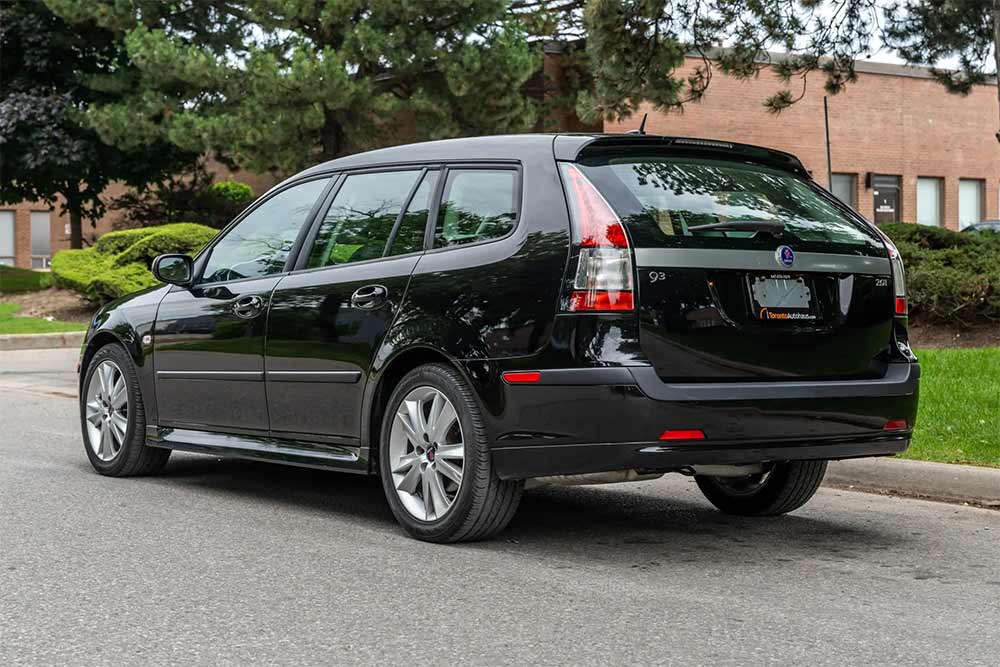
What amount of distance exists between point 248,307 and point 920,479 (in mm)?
3582

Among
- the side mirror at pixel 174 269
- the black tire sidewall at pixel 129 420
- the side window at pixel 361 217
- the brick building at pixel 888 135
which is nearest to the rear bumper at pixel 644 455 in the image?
the side window at pixel 361 217

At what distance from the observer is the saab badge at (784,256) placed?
18.1ft

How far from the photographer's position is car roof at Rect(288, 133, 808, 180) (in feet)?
18.8

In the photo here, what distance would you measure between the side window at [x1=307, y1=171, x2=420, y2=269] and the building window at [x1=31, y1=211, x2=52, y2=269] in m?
58.6

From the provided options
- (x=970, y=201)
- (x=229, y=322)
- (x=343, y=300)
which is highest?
(x=970, y=201)

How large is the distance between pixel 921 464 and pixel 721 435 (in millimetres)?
2469

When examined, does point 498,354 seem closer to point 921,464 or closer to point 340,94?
point 921,464

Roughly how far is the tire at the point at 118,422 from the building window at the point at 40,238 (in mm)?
56825

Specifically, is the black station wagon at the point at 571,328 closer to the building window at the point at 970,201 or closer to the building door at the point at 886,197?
the building door at the point at 886,197

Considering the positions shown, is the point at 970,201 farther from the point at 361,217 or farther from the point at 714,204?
the point at 714,204

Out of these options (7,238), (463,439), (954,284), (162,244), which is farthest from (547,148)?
(7,238)

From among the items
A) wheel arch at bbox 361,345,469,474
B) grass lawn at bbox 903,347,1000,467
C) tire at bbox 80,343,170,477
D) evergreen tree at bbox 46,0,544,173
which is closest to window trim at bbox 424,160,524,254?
wheel arch at bbox 361,345,469,474

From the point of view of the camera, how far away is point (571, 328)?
5.29m

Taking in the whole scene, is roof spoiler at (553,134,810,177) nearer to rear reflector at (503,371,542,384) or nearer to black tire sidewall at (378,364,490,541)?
rear reflector at (503,371,542,384)
